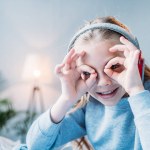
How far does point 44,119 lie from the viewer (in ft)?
2.48

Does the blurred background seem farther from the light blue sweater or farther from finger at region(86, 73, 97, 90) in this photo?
finger at region(86, 73, 97, 90)

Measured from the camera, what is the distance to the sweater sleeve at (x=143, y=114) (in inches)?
22.6

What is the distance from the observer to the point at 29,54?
7.95 ft

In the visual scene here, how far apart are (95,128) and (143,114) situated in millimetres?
248

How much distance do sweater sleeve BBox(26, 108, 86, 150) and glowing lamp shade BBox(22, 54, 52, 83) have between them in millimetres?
1545

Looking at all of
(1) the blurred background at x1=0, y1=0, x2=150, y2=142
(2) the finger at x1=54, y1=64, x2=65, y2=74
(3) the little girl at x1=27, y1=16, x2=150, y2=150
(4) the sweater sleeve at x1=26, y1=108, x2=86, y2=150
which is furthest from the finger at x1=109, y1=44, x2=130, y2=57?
(1) the blurred background at x1=0, y1=0, x2=150, y2=142

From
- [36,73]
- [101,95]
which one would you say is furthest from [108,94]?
[36,73]

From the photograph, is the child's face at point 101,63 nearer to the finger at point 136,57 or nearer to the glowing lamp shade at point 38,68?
the finger at point 136,57

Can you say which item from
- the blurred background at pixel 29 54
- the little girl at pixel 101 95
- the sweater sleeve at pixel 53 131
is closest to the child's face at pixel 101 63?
the little girl at pixel 101 95

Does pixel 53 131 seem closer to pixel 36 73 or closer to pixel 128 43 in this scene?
pixel 128 43

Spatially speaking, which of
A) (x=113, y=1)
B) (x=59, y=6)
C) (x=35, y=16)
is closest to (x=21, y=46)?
(x=35, y=16)

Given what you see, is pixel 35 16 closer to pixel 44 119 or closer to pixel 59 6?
pixel 59 6

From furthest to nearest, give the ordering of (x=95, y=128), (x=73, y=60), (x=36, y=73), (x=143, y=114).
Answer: (x=36, y=73) → (x=95, y=128) → (x=73, y=60) → (x=143, y=114)

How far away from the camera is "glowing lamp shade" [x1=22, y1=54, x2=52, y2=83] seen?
7.81 feet
